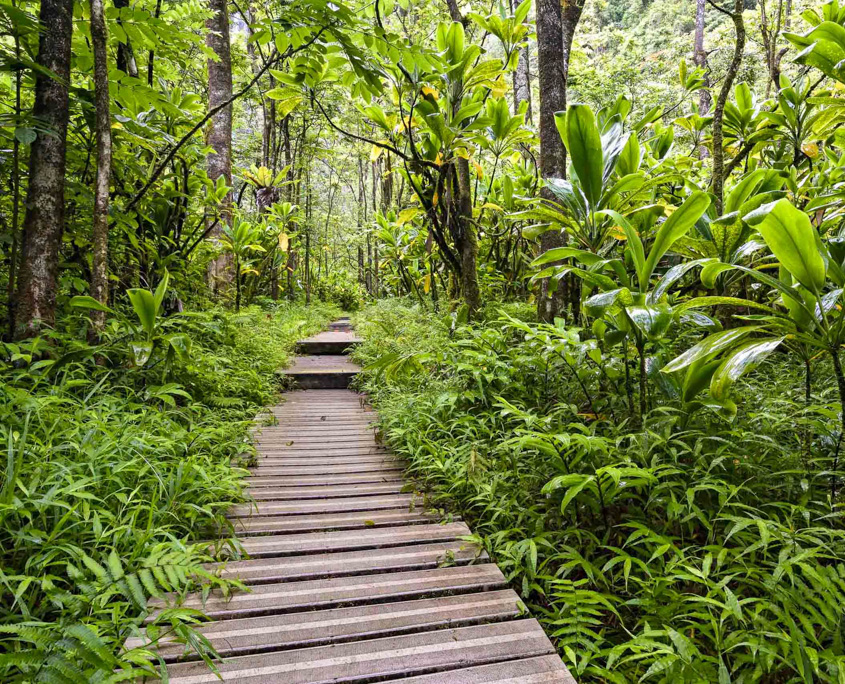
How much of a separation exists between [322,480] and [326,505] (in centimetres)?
30

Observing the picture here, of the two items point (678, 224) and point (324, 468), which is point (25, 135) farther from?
point (678, 224)

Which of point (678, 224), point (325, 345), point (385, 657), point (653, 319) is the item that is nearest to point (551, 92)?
point (678, 224)

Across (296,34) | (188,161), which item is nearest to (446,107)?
(296,34)

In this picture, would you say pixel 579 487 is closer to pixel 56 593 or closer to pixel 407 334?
pixel 56 593

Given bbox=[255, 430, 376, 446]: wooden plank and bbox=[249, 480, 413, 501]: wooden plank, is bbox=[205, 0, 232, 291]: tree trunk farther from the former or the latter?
bbox=[249, 480, 413, 501]: wooden plank

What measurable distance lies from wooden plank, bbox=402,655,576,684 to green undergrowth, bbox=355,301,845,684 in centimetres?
6

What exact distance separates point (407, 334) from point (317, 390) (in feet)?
3.54

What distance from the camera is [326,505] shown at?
213 centimetres

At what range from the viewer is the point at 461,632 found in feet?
4.37

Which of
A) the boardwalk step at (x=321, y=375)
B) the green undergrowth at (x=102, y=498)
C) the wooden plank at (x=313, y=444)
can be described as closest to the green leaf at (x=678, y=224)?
the green undergrowth at (x=102, y=498)

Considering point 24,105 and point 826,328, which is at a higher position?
point 24,105

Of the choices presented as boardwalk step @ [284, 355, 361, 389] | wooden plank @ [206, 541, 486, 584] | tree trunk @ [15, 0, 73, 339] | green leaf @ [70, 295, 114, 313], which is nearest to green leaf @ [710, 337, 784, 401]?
wooden plank @ [206, 541, 486, 584]

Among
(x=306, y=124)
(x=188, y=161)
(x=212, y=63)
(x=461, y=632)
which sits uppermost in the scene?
(x=306, y=124)

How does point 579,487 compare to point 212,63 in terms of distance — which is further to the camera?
point 212,63
